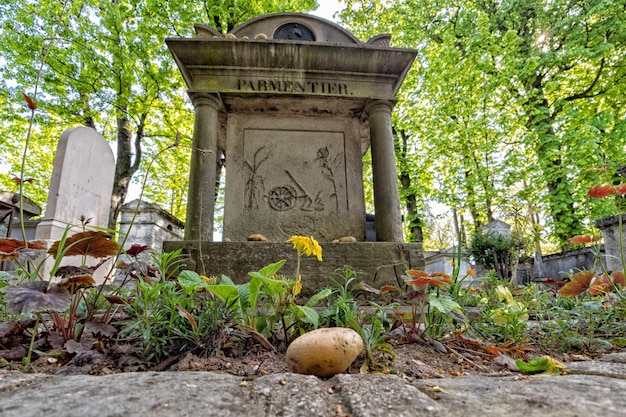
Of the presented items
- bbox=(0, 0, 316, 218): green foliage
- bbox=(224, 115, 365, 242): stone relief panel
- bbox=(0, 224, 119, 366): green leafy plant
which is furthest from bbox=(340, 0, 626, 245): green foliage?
bbox=(0, 224, 119, 366): green leafy plant

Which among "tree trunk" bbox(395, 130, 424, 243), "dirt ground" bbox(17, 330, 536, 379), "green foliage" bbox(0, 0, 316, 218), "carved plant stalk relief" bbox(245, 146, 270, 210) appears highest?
"green foliage" bbox(0, 0, 316, 218)

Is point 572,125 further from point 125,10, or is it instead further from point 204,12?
point 125,10

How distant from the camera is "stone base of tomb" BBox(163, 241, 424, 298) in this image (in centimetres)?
286

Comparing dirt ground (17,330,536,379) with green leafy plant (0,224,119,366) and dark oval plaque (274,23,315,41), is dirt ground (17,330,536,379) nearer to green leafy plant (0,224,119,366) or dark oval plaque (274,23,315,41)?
green leafy plant (0,224,119,366)

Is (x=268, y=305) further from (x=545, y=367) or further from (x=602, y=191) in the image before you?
(x=602, y=191)

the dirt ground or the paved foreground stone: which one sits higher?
the paved foreground stone

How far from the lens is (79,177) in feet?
17.3

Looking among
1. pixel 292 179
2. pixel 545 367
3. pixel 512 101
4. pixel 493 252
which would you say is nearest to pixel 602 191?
pixel 545 367

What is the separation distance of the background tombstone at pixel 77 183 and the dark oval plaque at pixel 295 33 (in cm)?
379

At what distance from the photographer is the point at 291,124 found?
4297 millimetres

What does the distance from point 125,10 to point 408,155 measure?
1058 cm

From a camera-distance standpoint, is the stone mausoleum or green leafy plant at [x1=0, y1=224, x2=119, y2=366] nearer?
green leafy plant at [x1=0, y1=224, x2=119, y2=366]

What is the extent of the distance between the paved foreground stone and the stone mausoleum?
8.75ft

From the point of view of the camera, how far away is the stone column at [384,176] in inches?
146
